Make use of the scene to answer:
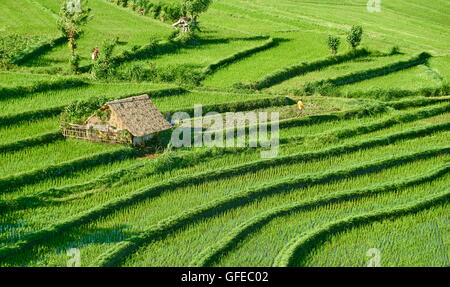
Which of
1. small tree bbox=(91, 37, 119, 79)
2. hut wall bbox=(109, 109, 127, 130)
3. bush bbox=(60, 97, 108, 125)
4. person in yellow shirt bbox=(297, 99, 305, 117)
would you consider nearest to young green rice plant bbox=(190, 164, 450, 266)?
person in yellow shirt bbox=(297, 99, 305, 117)

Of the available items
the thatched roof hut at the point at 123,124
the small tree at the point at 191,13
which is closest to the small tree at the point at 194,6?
the small tree at the point at 191,13

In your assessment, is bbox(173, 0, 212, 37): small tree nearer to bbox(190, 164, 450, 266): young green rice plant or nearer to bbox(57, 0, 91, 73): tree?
bbox(57, 0, 91, 73): tree

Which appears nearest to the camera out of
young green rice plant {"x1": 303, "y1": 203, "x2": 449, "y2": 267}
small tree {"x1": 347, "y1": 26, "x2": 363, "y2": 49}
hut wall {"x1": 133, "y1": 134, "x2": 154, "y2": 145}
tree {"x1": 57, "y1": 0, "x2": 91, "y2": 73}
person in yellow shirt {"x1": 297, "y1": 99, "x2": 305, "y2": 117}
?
young green rice plant {"x1": 303, "y1": 203, "x2": 449, "y2": 267}

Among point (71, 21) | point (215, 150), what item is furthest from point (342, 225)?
point (71, 21)

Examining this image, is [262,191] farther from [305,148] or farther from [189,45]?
[189,45]

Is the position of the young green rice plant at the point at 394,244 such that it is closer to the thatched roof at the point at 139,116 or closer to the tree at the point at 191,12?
the thatched roof at the point at 139,116
